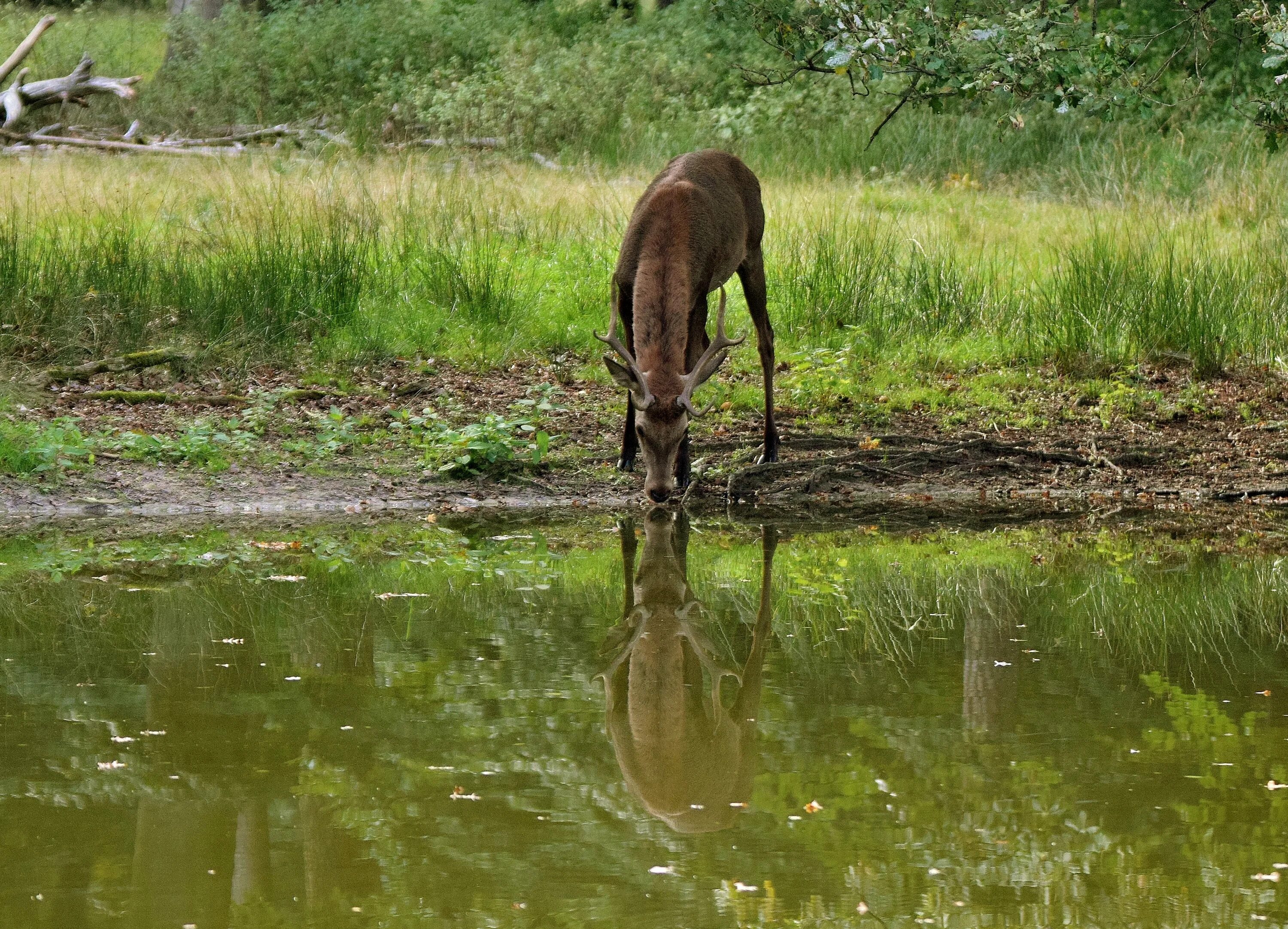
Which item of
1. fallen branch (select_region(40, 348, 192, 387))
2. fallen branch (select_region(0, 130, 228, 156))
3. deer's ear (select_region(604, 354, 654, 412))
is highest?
fallen branch (select_region(0, 130, 228, 156))

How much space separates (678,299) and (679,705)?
3.48 m

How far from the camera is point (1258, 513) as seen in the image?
7.90m

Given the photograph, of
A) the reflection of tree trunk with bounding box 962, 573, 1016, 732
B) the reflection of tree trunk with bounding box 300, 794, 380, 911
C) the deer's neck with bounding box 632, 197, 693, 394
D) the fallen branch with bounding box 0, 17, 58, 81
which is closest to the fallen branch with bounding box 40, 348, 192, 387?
the deer's neck with bounding box 632, 197, 693, 394

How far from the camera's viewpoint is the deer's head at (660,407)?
746 centimetres

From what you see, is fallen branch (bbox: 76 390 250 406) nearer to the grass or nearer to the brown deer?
the grass

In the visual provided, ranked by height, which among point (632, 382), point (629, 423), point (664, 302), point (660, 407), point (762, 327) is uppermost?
point (664, 302)

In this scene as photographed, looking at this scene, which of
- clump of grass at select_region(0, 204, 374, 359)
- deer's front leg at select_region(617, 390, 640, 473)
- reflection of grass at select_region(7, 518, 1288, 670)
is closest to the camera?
reflection of grass at select_region(7, 518, 1288, 670)

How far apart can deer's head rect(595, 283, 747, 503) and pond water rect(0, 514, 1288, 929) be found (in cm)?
80

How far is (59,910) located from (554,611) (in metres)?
2.78

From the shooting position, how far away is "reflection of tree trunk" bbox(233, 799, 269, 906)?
318 cm

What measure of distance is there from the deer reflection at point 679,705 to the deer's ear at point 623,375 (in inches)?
53.8

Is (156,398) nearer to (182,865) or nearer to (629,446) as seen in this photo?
(629,446)

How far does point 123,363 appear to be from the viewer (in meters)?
9.38

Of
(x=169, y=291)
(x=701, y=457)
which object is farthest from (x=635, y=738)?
(x=169, y=291)
